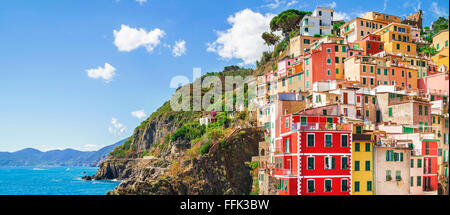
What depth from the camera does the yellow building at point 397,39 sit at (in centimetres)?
4294

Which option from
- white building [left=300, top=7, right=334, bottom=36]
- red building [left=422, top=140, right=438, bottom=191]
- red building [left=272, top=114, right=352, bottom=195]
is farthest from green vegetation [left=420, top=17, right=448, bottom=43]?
red building [left=272, top=114, right=352, bottom=195]

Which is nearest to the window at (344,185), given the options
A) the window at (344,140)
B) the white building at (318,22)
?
the window at (344,140)

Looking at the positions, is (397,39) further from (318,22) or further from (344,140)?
(344,140)

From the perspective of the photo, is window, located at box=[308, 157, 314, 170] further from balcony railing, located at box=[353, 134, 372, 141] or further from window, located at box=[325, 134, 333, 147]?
balcony railing, located at box=[353, 134, 372, 141]

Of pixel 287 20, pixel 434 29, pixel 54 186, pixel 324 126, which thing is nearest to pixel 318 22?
pixel 287 20

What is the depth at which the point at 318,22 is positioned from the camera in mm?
50781

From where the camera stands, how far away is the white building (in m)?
50.0

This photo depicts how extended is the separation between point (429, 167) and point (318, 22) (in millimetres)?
28578

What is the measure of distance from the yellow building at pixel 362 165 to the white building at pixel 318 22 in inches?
1084

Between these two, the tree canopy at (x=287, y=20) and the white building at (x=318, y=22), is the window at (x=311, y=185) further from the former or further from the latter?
the tree canopy at (x=287, y=20)

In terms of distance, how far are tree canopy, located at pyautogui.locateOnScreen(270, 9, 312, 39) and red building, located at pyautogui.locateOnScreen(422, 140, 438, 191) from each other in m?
33.0

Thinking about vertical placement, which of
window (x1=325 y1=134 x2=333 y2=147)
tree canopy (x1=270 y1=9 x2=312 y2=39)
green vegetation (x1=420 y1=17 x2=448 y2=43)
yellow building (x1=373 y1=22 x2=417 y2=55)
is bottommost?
window (x1=325 y1=134 x2=333 y2=147)
